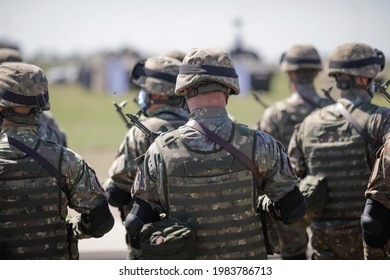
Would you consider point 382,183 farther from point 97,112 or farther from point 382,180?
point 97,112

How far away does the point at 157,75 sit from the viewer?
23.0 feet

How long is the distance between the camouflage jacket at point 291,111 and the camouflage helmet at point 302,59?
0.84 feet

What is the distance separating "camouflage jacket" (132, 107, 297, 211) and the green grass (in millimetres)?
12437

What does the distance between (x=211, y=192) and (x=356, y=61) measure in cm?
261

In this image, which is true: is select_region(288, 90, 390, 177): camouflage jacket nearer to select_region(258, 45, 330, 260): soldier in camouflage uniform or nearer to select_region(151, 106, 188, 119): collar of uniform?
select_region(151, 106, 188, 119): collar of uniform

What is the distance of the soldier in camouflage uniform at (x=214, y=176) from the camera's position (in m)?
4.82

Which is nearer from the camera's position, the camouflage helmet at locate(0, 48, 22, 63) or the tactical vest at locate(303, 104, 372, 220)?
the tactical vest at locate(303, 104, 372, 220)

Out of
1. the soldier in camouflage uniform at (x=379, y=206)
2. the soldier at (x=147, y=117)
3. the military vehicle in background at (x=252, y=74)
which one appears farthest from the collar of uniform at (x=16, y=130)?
the military vehicle in background at (x=252, y=74)

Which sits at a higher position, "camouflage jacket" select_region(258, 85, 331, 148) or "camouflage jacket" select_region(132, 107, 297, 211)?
"camouflage jacket" select_region(132, 107, 297, 211)

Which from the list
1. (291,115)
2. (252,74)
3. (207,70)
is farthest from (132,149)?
(252,74)

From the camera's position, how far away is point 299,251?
8.99m

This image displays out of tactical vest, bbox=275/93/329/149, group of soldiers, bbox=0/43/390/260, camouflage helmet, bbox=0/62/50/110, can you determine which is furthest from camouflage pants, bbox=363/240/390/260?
tactical vest, bbox=275/93/329/149

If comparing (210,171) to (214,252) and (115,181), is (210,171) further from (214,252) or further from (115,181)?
(115,181)

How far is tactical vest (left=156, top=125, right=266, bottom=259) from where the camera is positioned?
4.82 m
